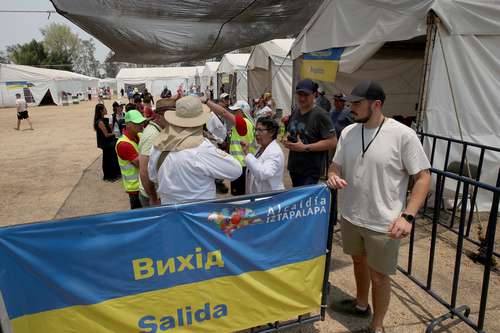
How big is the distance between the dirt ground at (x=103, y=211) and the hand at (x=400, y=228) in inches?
40.9

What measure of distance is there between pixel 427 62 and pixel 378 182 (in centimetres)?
359

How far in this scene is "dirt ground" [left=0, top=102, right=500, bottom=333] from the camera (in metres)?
3.07

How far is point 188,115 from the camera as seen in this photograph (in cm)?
265

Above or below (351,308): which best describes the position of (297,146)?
above

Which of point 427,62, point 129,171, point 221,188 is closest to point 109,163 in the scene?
point 221,188

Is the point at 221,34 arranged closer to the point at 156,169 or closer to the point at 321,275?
the point at 156,169

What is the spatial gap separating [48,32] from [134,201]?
4054 inches

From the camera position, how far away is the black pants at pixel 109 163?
26.7 feet

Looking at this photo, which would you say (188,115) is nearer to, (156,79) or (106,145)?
(106,145)

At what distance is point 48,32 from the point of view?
8794 centimetres

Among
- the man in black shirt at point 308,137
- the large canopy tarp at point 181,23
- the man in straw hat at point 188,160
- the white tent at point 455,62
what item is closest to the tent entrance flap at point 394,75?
the white tent at point 455,62

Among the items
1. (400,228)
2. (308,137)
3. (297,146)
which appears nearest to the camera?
(400,228)

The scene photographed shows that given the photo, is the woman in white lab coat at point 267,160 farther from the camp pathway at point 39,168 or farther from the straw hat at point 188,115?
the camp pathway at point 39,168

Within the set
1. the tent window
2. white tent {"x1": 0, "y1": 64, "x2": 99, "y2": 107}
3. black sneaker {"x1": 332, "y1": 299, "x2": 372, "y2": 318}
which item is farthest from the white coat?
the tent window
